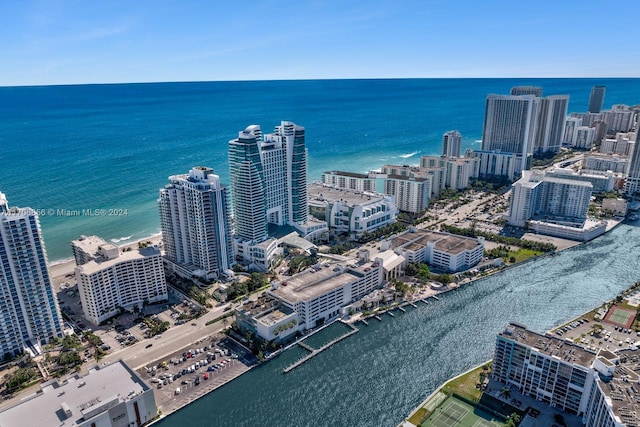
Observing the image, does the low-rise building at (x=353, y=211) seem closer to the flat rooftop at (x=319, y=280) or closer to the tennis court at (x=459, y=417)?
the flat rooftop at (x=319, y=280)

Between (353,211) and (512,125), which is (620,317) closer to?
(353,211)

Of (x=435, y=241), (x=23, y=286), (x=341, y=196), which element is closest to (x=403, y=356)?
(x=435, y=241)

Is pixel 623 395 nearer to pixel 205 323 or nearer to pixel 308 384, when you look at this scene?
pixel 308 384

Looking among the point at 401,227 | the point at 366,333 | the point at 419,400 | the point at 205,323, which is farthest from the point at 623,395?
the point at 401,227

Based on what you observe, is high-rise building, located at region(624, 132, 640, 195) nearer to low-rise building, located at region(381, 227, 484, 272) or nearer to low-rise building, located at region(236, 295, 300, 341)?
low-rise building, located at region(381, 227, 484, 272)

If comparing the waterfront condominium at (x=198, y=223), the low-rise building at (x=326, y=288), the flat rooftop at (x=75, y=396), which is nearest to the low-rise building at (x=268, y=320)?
the low-rise building at (x=326, y=288)

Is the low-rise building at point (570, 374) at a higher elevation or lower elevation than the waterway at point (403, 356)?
higher
